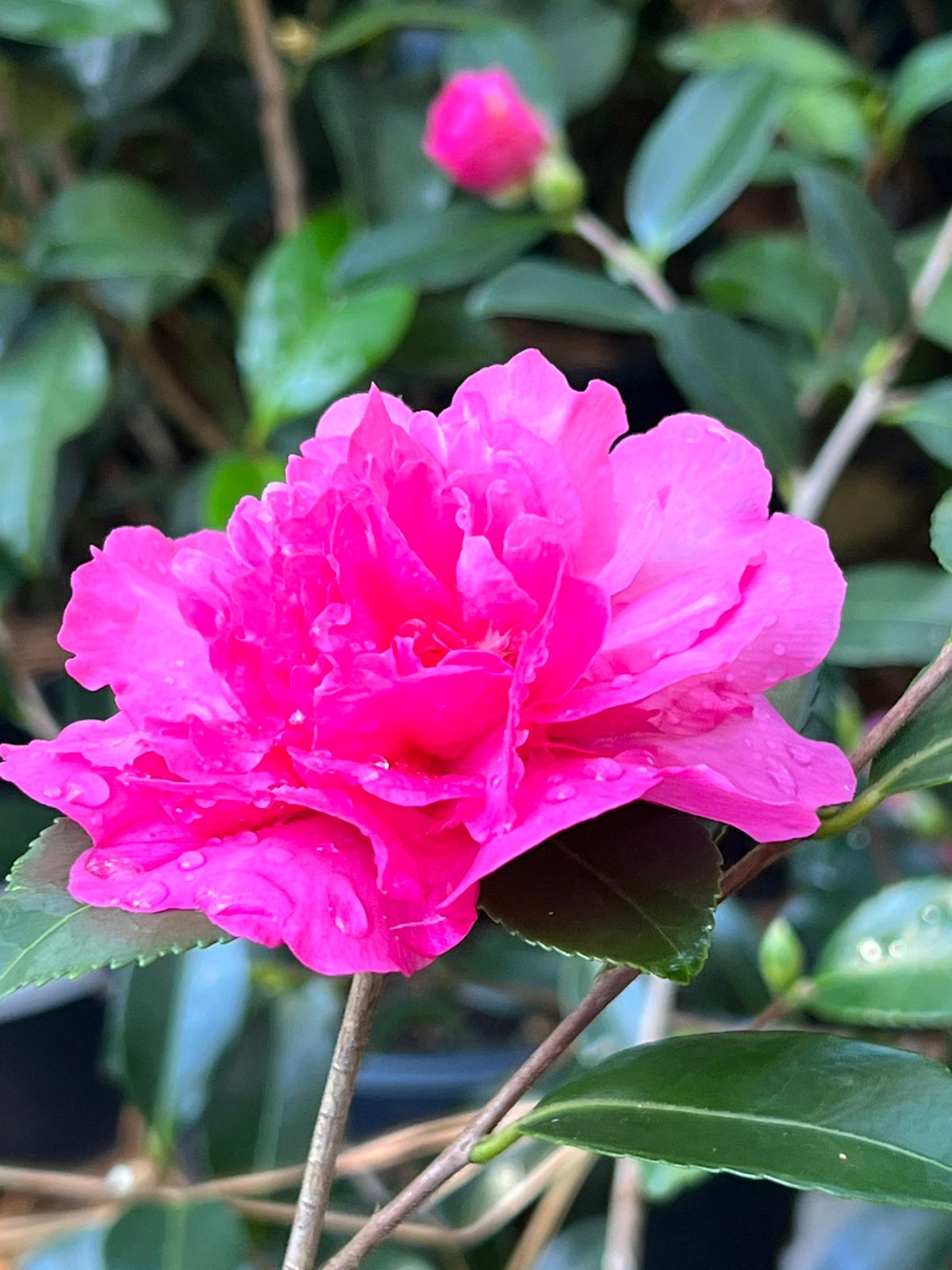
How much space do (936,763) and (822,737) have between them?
0.12 m

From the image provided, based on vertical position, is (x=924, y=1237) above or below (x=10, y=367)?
below

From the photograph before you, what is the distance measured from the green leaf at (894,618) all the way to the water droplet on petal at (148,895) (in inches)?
22.0

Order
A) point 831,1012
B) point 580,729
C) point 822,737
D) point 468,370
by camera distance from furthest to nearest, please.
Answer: point 468,370
point 831,1012
point 822,737
point 580,729

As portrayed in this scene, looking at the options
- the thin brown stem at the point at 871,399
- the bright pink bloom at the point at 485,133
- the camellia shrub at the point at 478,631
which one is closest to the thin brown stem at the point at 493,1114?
the camellia shrub at the point at 478,631

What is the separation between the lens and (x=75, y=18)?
2.60 feet

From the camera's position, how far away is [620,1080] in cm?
32

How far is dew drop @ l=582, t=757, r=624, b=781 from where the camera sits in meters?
0.24

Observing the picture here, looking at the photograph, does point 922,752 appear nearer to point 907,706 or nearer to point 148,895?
point 907,706

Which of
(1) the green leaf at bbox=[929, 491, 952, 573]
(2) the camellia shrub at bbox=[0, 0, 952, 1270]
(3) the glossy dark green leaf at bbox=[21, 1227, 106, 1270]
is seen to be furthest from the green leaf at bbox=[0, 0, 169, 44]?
(3) the glossy dark green leaf at bbox=[21, 1227, 106, 1270]

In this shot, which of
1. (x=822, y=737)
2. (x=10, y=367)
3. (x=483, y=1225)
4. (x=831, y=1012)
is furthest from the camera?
(x=10, y=367)

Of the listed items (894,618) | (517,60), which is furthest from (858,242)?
(517,60)

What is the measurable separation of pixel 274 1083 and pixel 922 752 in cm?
65

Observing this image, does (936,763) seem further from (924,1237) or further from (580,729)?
(924,1237)

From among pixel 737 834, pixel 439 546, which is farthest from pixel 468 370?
pixel 439 546
